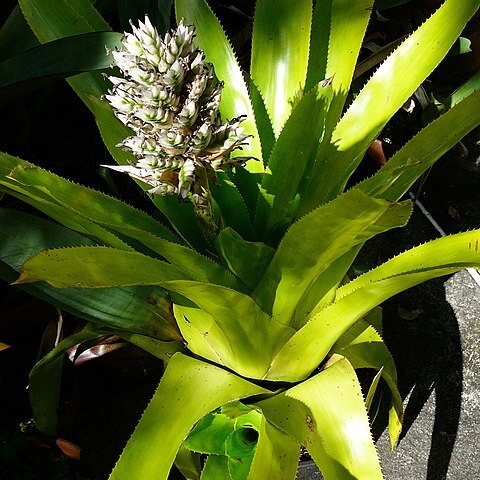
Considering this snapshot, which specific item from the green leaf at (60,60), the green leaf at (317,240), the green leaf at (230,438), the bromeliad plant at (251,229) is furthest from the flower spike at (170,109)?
the green leaf at (230,438)

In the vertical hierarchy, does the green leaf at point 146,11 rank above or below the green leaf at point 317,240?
above

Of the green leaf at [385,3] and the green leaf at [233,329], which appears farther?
the green leaf at [385,3]

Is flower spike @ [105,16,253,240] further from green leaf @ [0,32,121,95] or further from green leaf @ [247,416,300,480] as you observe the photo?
green leaf @ [247,416,300,480]

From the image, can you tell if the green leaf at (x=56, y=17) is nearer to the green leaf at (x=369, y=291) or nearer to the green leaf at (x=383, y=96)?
the green leaf at (x=383, y=96)

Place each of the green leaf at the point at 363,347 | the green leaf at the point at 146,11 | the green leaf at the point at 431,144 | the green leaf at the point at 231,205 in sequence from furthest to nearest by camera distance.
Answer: the green leaf at the point at 146,11 → the green leaf at the point at 363,347 → the green leaf at the point at 231,205 → the green leaf at the point at 431,144

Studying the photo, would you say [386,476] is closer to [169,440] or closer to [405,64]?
[169,440]

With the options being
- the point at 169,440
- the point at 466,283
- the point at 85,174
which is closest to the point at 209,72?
the point at 169,440

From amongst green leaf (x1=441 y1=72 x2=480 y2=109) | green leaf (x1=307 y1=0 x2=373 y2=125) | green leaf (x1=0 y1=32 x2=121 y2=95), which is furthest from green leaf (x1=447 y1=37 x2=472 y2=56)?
green leaf (x1=0 y1=32 x2=121 y2=95)

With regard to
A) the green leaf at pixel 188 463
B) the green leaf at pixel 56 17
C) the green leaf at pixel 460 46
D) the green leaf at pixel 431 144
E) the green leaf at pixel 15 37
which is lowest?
the green leaf at pixel 188 463
